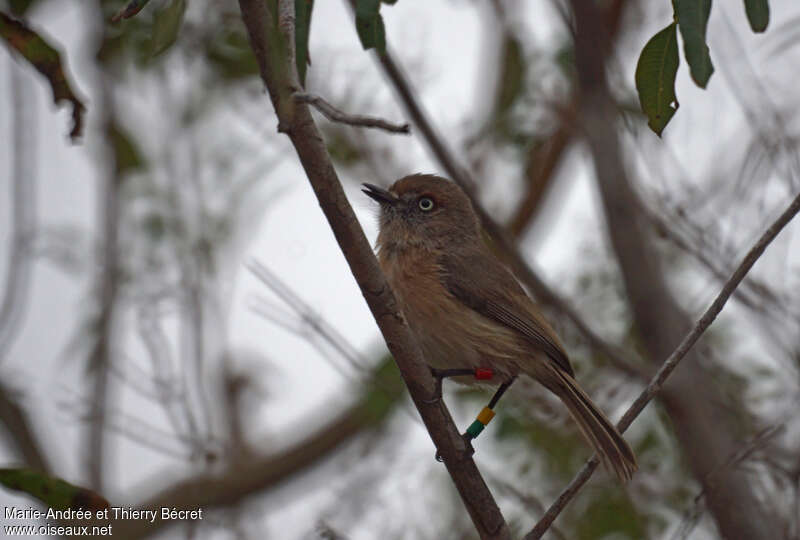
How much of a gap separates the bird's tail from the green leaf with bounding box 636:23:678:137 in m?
1.51

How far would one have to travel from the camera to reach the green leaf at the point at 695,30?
307 cm

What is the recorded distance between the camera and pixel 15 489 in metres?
3.71

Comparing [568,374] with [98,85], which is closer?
[568,374]

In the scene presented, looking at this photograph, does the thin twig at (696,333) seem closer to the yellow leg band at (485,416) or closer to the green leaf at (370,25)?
the yellow leg band at (485,416)

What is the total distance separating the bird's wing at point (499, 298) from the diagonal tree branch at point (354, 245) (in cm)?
121

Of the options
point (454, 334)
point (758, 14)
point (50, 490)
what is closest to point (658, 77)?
point (758, 14)

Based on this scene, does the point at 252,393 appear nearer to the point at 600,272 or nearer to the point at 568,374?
the point at 600,272

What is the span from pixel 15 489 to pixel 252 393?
4222mm

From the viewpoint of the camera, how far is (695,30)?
10.1ft

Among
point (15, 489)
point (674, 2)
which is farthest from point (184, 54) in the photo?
point (674, 2)

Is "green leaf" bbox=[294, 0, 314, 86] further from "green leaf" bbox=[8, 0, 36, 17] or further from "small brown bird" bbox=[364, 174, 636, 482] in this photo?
"green leaf" bbox=[8, 0, 36, 17]

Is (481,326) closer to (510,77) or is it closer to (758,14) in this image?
(758,14)

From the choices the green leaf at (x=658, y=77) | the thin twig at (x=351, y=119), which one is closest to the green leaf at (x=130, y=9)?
the thin twig at (x=351, y=119)

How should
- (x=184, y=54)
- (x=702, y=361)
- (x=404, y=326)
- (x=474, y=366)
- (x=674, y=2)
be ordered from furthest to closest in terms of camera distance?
(x=184, y=54) → (x=702, y=361) → (x=474, y=366) → (x=404, y=326) → (x=674, y=2)
